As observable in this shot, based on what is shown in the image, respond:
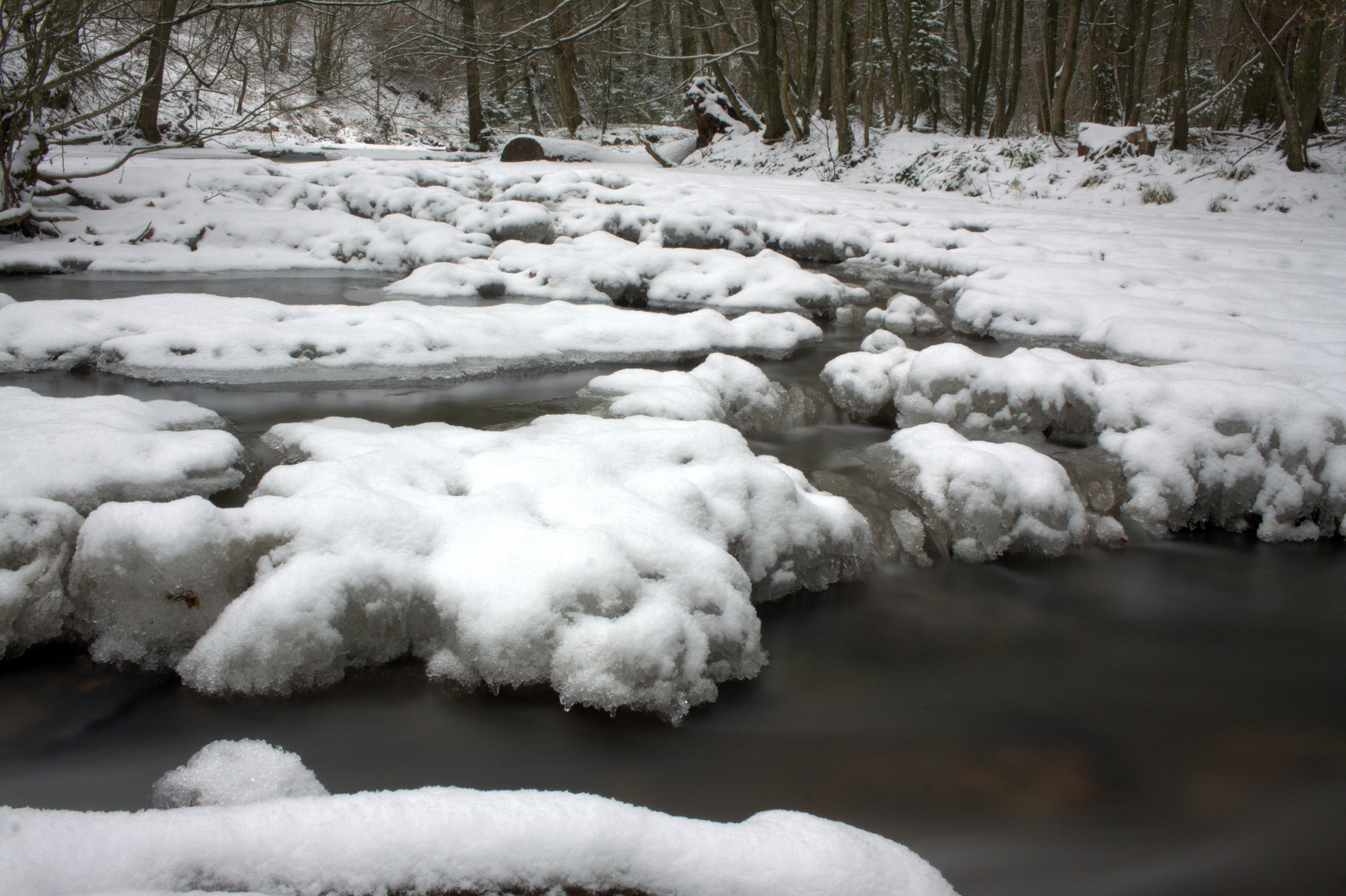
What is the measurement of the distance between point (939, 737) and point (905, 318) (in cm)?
419

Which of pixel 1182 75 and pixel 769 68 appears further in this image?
pixel 769 68

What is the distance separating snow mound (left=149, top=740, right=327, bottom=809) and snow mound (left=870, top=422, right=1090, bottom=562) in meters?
2.31

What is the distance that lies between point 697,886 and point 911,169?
14.2m

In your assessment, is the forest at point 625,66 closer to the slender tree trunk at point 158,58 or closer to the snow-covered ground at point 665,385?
the slender tree trunk at point 158,58

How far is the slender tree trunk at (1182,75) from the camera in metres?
10.8

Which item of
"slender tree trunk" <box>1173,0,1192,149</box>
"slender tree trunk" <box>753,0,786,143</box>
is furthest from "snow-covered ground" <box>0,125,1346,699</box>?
"slender tree trunk" <box>753,0,786,143</box>

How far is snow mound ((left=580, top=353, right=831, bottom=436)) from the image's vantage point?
3611mm

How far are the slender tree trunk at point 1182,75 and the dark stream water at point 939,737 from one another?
10345 millimetres

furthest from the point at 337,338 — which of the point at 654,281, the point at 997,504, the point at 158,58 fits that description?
the point at 158,58

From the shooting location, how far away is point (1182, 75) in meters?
11.1

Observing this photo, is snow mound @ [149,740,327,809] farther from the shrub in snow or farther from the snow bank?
the shrub in snow

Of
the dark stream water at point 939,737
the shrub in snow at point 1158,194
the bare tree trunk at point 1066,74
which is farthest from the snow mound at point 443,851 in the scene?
the bare tree trunk at point 1066,74

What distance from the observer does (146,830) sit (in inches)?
45.4

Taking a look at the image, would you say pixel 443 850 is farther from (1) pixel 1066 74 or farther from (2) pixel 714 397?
(1) pixel 1066 74
